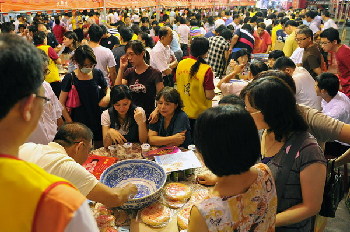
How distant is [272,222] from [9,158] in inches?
40.2

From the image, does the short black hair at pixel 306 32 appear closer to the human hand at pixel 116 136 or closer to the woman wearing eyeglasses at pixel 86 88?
the woman wearing eyeglasses at pixel 86 88

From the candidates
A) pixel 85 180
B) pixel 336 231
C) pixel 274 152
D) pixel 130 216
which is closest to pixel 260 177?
pixel 274 152

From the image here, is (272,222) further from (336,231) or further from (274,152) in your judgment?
(336,231)

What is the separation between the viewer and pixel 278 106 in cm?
149

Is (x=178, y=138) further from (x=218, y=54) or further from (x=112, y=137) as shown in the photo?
(x=218, y=54)

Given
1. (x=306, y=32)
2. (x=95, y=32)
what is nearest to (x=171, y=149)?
(x=95, y=32)

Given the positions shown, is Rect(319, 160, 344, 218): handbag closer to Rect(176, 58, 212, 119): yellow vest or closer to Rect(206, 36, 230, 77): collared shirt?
Rect(176, 58, 212, 119): yellow vest

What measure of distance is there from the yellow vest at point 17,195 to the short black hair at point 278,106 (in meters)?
1.13

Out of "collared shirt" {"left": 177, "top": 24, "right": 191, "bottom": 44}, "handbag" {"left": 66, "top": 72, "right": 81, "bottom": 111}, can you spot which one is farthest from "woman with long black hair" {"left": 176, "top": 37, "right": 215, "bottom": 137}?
"collared shirt" {"left": 177, "top": 24, "right": 191, "bottom": 44}

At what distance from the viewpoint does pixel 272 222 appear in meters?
1.25

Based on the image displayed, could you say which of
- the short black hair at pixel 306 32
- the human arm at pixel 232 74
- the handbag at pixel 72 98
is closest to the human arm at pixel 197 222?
the handbag at pixel 72 98

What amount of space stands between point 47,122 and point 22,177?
A: 210 cm

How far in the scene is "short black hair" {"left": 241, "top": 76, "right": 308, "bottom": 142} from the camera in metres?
1.49

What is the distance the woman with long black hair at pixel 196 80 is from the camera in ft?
11.1
